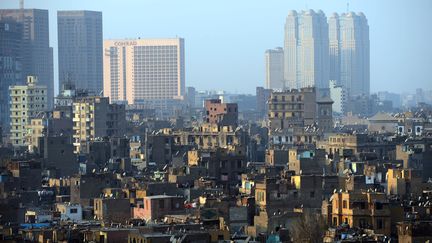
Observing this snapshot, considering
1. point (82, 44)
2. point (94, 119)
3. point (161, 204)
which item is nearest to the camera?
point (161, 204)

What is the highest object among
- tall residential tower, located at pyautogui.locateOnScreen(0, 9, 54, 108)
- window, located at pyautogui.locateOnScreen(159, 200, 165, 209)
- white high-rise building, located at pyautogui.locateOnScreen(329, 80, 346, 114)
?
tall residential tower, located at pyautogui.locateOnScreen(0, 9, 54, 108)

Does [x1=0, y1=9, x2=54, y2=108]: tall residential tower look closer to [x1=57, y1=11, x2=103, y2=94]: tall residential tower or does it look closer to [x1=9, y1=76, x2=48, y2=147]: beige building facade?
[x1=57, y1=11, x2=103, y2=94]: tall residential tower

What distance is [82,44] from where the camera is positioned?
19425 cm

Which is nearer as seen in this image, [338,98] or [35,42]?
[35,42]

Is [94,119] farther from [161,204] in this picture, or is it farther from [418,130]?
[161,204]

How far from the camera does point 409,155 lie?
67.4 meters

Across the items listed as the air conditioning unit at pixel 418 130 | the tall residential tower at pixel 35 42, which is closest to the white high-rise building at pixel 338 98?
the tall residential tower at pixel 35 42

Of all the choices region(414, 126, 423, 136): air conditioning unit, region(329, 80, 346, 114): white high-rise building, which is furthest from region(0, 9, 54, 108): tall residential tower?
region(414, 126, 423, 136): air conditioning unit

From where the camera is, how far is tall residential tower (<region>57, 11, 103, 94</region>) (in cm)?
18900

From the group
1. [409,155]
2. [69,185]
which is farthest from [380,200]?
[409,155]

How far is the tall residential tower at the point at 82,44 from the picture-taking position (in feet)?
620

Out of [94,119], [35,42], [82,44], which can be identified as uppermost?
[82,44]

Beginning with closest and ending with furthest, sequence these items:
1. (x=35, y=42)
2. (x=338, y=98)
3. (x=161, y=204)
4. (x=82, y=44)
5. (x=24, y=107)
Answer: (x=161, y=204) → (x=24, y=107) → (x=35, y=42) → (x=338, y=98) → (x=82, y=44)

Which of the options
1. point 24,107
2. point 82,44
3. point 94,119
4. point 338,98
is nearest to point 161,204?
point 94,119
